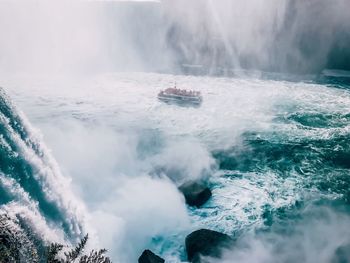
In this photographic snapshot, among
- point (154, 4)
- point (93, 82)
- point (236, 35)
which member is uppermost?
point (154, 4)

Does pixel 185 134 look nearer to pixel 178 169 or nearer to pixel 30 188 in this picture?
pixel 178 169

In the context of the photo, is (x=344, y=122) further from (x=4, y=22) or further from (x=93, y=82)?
(x=4, y=22)

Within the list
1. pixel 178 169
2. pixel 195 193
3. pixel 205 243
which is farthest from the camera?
pixel 178 169

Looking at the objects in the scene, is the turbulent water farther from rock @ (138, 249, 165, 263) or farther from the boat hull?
rock @ (138, 249, 165, 263)

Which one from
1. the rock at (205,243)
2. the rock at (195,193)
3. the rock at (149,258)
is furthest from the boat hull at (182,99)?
the rock at (149,258)

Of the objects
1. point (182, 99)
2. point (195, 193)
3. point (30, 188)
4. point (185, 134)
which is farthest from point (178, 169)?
point (182, 99)

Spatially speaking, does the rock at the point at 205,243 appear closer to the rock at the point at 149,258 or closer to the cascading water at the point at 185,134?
the cascading water at the point at 185,134

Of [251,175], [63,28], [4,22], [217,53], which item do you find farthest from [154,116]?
[4,22]

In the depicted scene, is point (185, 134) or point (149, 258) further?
point (185, 134)
